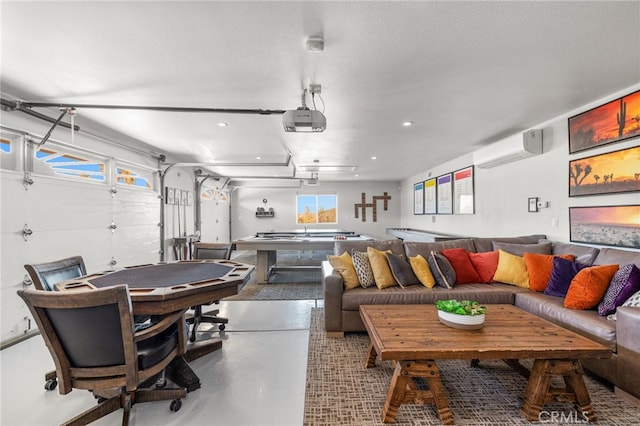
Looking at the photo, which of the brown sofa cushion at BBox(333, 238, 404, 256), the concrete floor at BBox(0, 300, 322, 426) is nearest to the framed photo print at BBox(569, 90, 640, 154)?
the brown sofa cushion at BBox(333, 238, 404, 256)

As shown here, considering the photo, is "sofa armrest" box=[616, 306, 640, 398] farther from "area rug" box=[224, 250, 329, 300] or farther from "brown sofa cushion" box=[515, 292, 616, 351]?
"area rug" box=[224, 250, 329, 300]

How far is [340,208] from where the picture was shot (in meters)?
9.64

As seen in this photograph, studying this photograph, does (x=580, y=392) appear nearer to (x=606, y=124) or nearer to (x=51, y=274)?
(x=606, y=124)

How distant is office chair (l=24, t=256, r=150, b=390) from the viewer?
76.6 inches

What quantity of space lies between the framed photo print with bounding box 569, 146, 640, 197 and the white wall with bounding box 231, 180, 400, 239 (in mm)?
6377

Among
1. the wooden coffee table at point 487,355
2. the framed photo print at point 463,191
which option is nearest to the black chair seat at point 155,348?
the wooden coffee table at point 487,355

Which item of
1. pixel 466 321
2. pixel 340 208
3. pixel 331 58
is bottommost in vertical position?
pixel 466 321

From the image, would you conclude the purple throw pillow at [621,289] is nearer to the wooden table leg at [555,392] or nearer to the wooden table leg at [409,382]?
the wooden table leg at [555,392]

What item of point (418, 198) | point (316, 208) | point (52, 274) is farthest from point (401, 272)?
point (316, 208)

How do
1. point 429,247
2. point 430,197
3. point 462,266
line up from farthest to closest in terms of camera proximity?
point 430,197
point 429,247
point 462,266

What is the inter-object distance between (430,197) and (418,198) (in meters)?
0.77

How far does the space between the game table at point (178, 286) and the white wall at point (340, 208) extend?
688 centimetres

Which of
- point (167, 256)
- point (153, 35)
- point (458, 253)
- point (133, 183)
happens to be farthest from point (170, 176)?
point (458, 253)

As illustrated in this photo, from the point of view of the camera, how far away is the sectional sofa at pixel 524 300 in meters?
1.84
